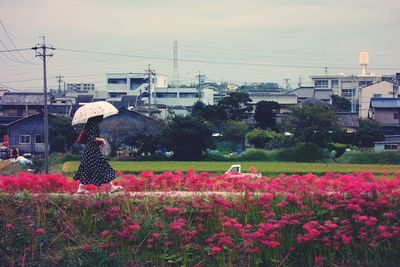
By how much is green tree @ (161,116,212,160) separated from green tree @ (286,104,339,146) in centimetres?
562

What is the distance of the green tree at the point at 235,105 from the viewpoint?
1954 inches

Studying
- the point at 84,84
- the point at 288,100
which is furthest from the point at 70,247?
the point at 84,84

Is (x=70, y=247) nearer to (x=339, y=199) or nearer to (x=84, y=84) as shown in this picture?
(x=339, y=199)

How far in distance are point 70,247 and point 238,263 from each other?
2027mm

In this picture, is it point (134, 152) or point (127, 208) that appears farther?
point (134, 152)

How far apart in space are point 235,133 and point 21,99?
20.3m

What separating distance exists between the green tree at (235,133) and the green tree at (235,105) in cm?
523

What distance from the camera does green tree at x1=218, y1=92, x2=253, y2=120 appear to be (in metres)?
49.6

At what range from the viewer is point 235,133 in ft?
144

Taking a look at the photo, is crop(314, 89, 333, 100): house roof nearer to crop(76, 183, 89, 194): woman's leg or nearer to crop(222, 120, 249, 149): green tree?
crop(222, 120, 249, 149): green tree

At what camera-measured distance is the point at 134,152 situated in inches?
1563

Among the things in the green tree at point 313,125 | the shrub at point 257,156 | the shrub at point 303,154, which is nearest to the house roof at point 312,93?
the green tree at point 313,125

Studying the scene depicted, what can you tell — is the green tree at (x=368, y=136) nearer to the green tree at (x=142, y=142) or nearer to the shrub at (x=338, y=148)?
the shrub at (x=338, y=148)

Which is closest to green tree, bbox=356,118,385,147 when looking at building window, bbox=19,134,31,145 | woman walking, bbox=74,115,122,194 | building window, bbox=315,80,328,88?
building window, bbox=19,134,31,145
